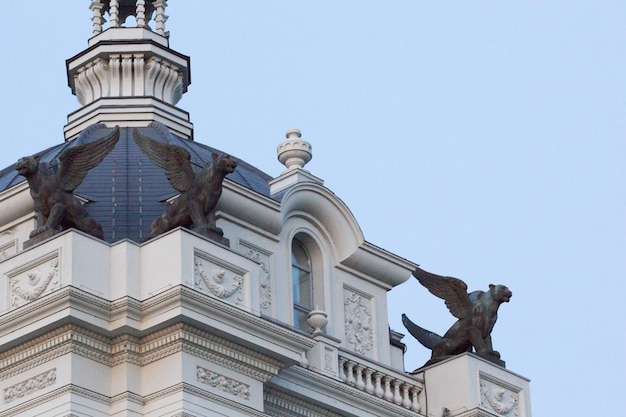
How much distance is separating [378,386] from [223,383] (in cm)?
411

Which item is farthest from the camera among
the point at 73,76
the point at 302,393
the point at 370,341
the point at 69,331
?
the point at 73,76

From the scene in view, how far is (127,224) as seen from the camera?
113 feet

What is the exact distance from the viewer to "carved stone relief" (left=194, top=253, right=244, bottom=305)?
30938mm

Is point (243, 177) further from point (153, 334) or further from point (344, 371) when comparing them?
point (153, 334)

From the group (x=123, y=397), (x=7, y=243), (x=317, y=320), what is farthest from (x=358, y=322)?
(x=123, y=397)

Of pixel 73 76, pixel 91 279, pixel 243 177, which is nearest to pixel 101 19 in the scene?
pixel 73 76

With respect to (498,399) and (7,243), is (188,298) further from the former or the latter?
(498,399)

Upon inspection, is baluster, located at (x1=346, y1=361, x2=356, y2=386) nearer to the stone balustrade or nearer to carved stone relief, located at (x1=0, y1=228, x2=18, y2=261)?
the stone balustrade

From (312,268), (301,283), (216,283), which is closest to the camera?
(216,283)

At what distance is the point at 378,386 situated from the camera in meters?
34.4

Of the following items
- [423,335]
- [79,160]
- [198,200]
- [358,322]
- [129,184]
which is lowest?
[358,322]

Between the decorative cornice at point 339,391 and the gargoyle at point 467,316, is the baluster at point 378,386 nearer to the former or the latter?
the decorative cornice at point 339,391

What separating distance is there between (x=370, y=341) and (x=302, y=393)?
10.2 feet

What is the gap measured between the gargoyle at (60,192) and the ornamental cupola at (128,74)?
7.20 meters
